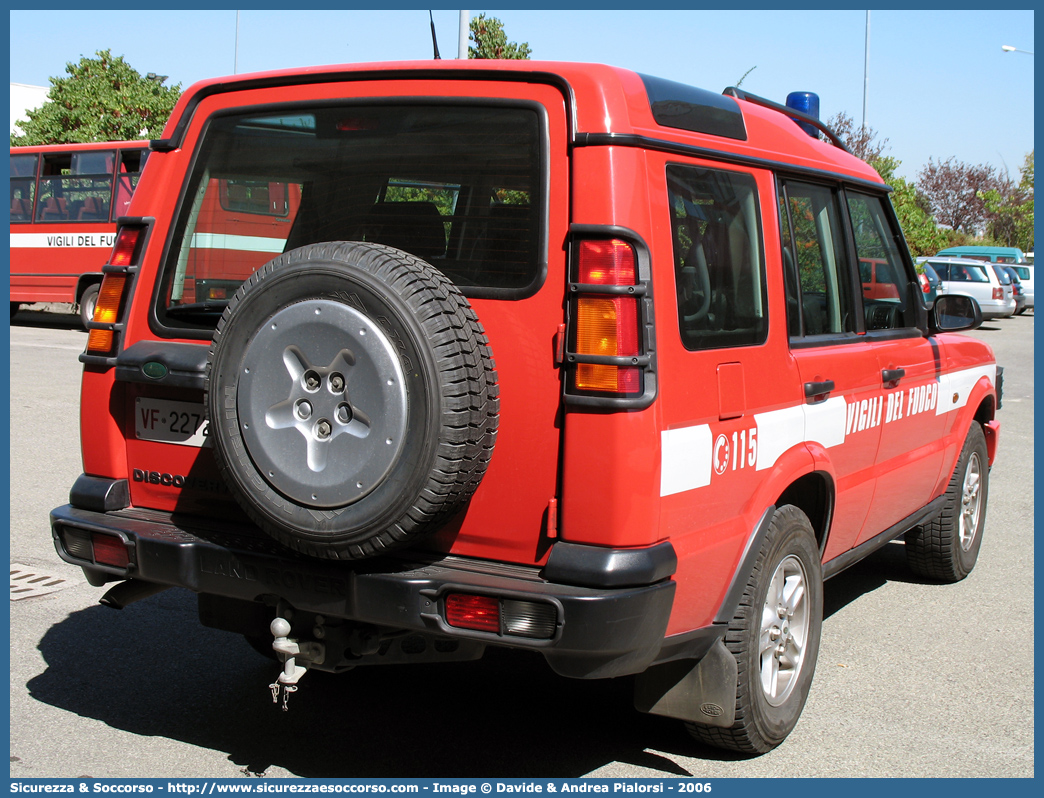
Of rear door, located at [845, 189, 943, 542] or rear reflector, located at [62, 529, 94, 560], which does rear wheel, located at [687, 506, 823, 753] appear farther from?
rear reflector, located at [62, 529, 94, 560]

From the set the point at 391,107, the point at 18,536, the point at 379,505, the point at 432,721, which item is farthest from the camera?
the point at 18,536

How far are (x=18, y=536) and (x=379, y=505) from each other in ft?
13.3

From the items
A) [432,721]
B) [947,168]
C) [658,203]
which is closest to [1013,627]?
[432,721]

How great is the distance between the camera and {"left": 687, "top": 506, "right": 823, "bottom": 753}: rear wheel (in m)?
3.46

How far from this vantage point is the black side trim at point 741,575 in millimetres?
3365

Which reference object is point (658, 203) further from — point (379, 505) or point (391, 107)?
point (379, 505)

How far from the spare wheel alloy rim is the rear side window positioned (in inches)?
35.4

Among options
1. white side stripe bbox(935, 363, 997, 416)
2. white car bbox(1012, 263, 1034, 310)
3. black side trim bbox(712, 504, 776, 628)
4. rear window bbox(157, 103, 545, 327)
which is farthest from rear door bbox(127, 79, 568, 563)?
white car bbox(1012, 263, 1034, 310)

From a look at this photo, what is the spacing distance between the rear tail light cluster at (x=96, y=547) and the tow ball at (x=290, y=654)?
0.59 metres

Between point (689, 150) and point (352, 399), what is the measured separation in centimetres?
126

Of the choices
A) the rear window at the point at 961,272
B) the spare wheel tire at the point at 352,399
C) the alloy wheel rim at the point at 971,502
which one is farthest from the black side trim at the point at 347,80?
the rear window at the point at 961,272

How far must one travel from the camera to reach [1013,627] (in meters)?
5.22

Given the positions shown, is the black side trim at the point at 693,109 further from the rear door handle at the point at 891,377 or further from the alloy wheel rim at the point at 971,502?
the alloy wheel rim at the point at 971,502

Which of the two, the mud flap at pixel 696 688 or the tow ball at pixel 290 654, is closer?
the tow ball at pixel 290 654
